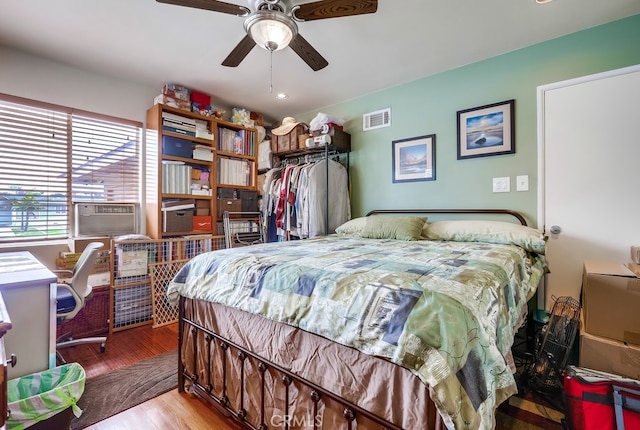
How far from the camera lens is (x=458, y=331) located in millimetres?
776

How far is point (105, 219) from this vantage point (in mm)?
2893

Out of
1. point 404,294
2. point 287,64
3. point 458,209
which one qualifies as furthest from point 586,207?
point 287,64

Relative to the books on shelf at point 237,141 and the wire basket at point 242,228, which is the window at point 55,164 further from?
the wire basket at point 242,228

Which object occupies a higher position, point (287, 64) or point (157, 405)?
point (287, 64)

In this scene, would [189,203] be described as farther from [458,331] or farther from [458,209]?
[458,331]

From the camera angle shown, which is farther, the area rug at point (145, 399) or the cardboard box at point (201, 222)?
the cardboard box at point (201, 222)

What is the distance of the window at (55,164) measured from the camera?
249 centimetres

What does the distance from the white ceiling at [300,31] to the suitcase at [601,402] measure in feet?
7.57

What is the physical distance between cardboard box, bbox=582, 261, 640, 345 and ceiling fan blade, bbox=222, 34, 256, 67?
256 cm

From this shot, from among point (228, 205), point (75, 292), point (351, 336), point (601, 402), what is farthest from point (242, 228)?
point (601, 402)

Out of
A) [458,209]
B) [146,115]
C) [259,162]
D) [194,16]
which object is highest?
[194,16]

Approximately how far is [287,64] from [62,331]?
3.17 metres

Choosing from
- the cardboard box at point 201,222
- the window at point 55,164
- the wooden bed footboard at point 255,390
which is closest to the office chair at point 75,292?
the window at point 55,164

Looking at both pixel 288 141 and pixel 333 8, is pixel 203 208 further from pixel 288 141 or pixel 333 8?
pixel 333 8
